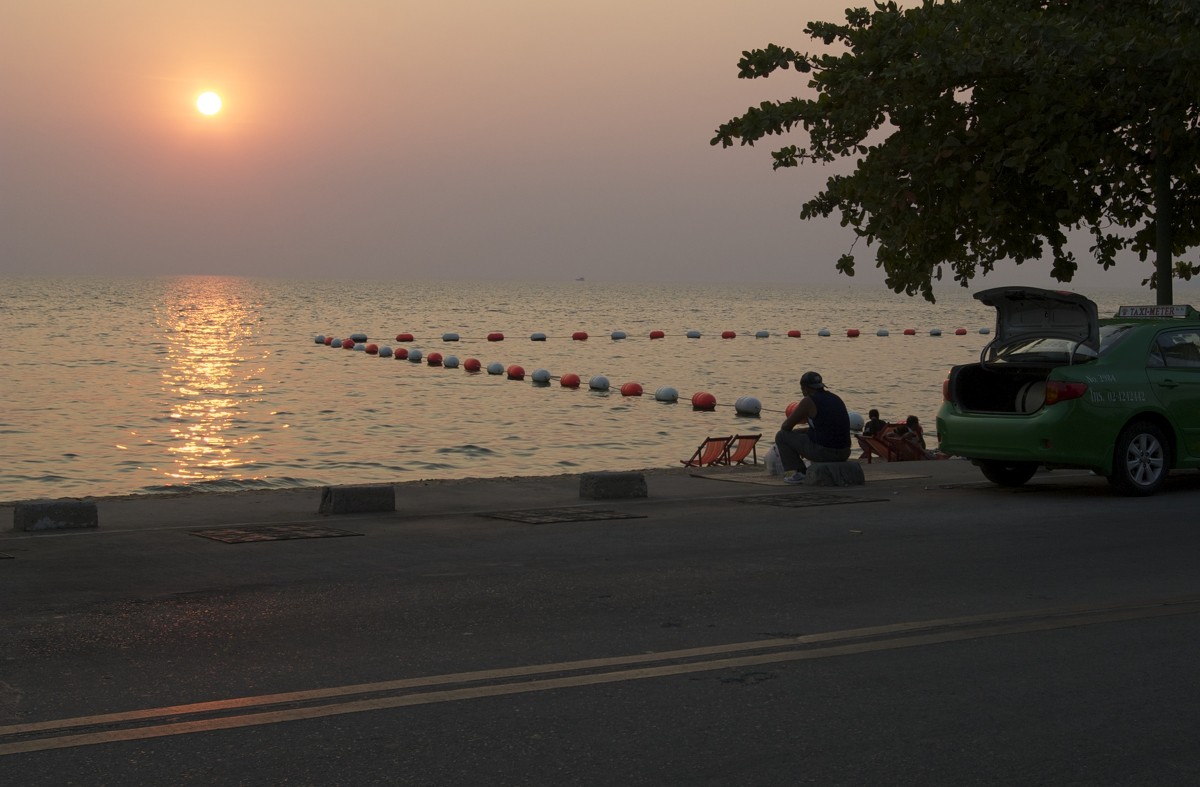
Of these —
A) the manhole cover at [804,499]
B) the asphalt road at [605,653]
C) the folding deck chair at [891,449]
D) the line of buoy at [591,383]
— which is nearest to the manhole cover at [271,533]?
the asphalt road at [605,653]

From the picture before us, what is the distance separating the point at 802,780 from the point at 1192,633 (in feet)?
11.4

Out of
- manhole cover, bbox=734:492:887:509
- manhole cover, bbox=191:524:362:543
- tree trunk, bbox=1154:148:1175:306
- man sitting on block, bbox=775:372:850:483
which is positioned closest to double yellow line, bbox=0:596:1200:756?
manhole cover, bbox=191:524:362:543

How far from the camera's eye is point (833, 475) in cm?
1477

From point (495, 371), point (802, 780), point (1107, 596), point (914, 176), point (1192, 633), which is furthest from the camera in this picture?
point (495, 371)

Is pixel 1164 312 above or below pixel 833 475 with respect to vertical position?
above

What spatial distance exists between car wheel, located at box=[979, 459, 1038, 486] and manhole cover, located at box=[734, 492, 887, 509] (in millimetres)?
1892

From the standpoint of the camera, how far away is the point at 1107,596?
28.4 feet

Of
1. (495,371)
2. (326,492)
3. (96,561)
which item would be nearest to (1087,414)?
(326,492)

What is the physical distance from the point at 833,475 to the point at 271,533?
609 cm

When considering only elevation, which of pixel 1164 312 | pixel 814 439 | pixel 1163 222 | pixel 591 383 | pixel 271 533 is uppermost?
pixel 1163 222

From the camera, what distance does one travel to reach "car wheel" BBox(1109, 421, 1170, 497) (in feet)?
44.8

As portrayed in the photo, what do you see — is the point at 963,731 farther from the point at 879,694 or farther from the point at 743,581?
the point at 743,581

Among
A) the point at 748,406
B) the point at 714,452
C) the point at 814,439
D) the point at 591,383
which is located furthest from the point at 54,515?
the point at 591,383

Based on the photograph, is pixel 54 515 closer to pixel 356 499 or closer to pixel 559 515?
pixel 356 499
